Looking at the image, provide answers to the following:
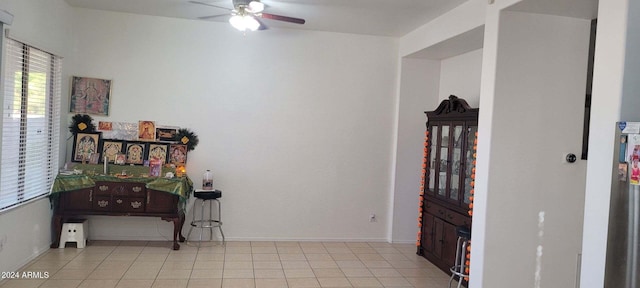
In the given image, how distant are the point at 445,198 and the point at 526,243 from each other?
134cm

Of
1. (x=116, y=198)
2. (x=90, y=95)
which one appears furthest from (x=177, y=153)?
(x=90, y=95)

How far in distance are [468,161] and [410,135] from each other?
149 centimetres

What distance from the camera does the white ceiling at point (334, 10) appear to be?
15.3 ft

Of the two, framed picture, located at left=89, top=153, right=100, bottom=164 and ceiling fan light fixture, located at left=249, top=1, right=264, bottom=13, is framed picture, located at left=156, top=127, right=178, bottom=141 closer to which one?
framed picture, located at left=89, top=153, right=100, bottom=164

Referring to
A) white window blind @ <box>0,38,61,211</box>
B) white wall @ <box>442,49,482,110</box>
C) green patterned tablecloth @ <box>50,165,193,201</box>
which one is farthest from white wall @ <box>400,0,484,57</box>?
white window blind @ <box>0,38,61,211</box>

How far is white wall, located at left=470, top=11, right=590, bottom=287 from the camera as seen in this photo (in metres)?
3.82

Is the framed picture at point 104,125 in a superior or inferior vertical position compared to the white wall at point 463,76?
inferior

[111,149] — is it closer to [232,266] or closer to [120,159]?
[120,159]

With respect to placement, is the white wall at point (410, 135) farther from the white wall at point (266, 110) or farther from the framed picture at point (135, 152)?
the framed picture at point (135, 152)

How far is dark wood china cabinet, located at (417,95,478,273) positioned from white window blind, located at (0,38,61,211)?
4.14 m

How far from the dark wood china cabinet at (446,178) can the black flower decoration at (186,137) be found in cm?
279

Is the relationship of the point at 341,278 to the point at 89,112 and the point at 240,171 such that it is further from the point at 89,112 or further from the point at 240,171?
the point at 89,112

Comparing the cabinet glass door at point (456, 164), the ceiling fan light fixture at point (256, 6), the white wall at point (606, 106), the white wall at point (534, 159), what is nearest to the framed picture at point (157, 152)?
the ceiling fan light fixture at point (256, 6)

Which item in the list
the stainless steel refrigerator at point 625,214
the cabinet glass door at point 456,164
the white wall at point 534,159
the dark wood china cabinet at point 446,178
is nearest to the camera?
the stainless steel refrigerator at point 625,214
